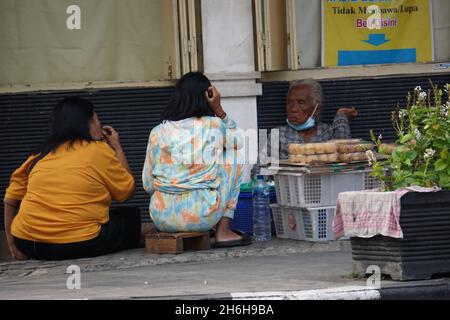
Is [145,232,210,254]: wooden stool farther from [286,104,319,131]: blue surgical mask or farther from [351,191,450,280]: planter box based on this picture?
[351,191,450,280]: planter box

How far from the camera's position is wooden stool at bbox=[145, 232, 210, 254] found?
32.3 feet

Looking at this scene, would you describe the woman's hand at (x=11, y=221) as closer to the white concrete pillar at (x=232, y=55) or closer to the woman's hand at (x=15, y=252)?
the woman's hand at (x=15, y=252)

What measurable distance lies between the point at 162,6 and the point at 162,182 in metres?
2.38

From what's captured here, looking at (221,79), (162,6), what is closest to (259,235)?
(221,79)

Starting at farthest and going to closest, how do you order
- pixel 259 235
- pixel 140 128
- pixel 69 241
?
pixel 140 128 < pixel 259 235 < pixel 69 241

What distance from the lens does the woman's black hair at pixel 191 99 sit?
993cm

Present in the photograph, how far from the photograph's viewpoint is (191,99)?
994 centimetres

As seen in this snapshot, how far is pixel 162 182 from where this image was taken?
392 inches

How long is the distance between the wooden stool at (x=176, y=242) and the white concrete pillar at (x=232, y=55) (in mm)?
1444

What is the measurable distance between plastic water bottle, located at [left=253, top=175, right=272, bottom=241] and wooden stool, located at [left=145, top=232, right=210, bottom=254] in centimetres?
78

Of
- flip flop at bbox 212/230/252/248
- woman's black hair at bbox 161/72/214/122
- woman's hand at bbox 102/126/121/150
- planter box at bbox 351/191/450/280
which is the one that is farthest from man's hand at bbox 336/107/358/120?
planter box at bbox 351/191/450/280

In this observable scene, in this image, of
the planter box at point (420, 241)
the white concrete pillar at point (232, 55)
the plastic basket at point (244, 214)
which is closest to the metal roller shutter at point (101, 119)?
the white concrete pillar at point (232, 55)
